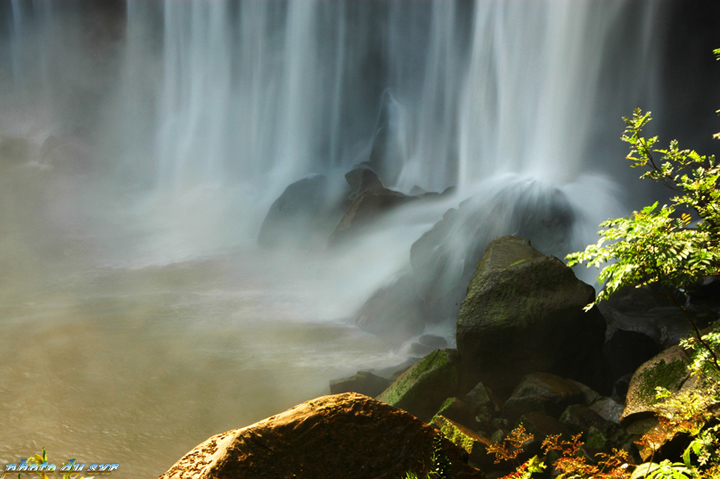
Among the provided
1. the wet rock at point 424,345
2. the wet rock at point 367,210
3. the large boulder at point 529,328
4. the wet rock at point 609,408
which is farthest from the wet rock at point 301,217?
the wet rock at point 609,408

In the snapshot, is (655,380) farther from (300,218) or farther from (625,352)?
(300,218)

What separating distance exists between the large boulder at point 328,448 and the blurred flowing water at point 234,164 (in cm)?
369

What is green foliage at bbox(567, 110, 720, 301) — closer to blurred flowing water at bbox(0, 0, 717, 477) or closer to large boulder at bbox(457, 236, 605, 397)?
large boulder at bbox(457, 236, 605, 397)

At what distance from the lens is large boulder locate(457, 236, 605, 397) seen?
235 inches

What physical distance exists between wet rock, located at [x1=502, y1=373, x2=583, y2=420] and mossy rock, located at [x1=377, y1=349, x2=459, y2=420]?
0.73m

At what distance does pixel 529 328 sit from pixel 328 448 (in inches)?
156

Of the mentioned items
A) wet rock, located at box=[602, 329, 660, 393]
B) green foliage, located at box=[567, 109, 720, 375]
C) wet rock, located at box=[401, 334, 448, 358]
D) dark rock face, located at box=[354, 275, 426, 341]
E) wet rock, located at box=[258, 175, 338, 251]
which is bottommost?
wet rock, located at box=[602, 329, 660, 393]

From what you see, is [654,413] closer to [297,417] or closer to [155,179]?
[297,417]

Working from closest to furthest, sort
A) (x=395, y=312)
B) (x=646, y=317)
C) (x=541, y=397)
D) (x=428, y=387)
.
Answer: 1. (x=541, y=397)
2. (x=428, y=387)
3. (x=646, y=317)
4. (x=395, y=312)

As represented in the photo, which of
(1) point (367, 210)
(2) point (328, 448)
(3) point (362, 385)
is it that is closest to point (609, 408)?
(3) point (362, 385)

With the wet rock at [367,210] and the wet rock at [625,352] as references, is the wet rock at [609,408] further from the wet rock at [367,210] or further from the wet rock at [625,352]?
the wet rock at [367,210]

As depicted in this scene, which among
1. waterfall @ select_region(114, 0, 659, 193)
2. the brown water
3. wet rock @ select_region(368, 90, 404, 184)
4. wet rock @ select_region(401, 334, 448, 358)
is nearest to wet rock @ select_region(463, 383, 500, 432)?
the brown water

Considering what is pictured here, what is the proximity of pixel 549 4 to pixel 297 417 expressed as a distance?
668 inches

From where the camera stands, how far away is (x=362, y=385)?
7.04 m
